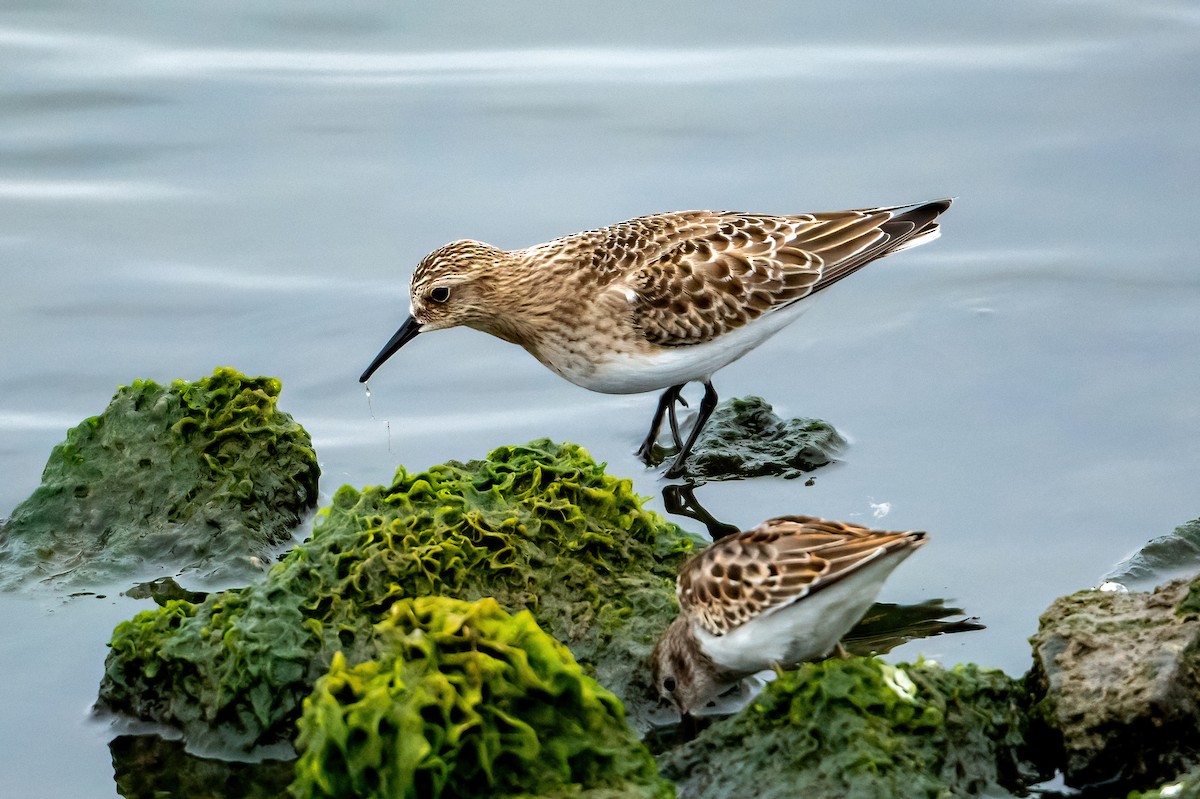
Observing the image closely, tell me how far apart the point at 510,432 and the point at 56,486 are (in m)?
2.95

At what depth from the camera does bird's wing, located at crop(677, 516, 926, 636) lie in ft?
20.7

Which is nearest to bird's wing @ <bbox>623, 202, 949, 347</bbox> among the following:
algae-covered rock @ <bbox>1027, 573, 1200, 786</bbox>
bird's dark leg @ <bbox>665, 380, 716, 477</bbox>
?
bird's dark leg @ <bbox>665, 380, 716, 477</bbox>

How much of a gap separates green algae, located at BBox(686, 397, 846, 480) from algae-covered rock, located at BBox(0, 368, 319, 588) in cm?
257

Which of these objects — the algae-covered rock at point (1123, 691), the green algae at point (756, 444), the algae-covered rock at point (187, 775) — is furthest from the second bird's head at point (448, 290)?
the algae-covered rock at point (1123, 691)

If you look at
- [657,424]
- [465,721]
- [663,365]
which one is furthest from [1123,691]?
[657,424]

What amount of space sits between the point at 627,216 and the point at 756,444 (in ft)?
10.3

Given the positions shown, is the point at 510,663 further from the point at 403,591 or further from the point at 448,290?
the point at 448,290

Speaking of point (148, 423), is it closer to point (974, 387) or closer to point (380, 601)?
point (380, 601)

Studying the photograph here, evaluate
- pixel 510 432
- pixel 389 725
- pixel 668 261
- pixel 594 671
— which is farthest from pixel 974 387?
pixel 389 725

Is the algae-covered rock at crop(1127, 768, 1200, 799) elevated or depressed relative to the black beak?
depressed

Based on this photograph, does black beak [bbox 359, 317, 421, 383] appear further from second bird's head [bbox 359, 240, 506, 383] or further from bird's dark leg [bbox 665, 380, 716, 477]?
bird's dark leg [bbox 665, 380, 716, 477]

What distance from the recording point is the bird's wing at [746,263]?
31.9 ft

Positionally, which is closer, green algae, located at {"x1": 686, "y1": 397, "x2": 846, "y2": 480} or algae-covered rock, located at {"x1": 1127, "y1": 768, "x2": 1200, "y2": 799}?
algae-covered rock, located at {"x1": 1127, "y1": 768, "x2": 1200, "y2": 799}

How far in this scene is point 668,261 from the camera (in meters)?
9.92
